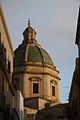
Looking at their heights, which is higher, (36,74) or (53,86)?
(36,74)

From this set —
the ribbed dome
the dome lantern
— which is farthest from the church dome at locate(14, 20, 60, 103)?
the dome lantern

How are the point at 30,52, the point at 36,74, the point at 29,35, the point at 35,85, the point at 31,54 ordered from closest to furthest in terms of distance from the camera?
the point at 35,85
the point at 36,74
the point at 31,54
the point at 30,52
the point at 29,35

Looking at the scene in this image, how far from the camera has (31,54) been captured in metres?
62.5

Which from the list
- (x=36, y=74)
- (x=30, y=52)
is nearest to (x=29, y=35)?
(x=30, y=52)

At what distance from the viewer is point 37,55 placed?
2463 inches

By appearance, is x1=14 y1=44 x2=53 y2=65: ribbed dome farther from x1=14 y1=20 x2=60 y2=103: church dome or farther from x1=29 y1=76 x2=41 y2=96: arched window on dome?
x1=29 y1=76 x2=41 y2=96: arched window on dome

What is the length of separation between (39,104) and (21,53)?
7512 mm

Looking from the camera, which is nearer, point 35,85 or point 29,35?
point 35,85

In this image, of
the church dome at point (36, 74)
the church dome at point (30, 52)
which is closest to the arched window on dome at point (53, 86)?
the church dome at point (36, 74)

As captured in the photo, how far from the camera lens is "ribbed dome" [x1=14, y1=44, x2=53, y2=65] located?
6167 centimetres

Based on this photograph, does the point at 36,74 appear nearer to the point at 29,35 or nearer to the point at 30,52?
the point at 30,52

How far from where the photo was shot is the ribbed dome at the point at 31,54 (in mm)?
61669

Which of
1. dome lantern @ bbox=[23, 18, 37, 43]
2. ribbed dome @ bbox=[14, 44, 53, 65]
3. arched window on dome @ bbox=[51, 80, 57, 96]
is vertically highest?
dome lantern @ bbox=[23, 18, 37, 43]

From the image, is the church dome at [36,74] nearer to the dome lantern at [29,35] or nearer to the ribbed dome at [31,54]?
the ribbed dome at [31,54]
